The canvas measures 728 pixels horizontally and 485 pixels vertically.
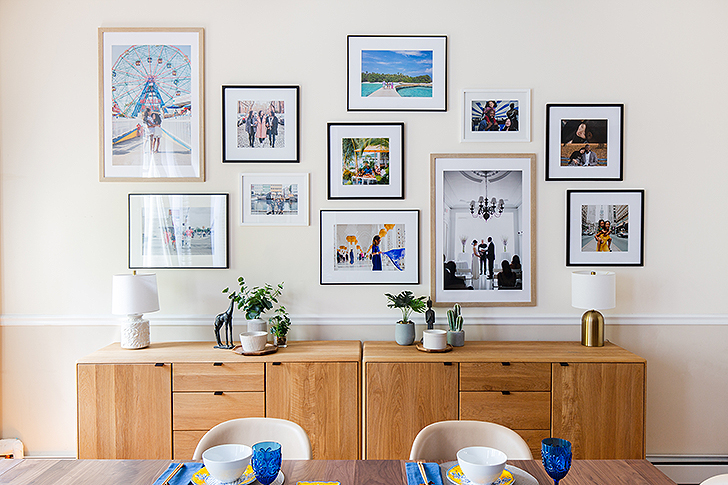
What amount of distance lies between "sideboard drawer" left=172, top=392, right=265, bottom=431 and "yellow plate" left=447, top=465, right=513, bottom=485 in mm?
1293

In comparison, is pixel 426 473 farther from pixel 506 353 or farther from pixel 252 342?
pixel 252 342

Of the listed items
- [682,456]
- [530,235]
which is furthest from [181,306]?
[682,456]

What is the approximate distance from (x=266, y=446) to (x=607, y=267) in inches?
92.1

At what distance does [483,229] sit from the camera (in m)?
2.80

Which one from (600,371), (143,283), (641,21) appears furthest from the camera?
(641,21)

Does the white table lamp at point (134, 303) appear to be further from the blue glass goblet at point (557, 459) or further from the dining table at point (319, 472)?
the blue glass goblet at point (557, 459)

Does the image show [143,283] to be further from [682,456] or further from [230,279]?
[682,456]

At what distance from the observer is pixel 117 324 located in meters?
2.83

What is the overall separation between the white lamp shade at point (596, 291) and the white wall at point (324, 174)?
237 mm

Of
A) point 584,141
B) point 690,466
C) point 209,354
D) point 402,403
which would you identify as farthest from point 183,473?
point 690,466

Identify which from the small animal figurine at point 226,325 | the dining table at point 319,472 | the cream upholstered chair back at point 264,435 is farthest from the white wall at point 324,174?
the dining table at point 319,472

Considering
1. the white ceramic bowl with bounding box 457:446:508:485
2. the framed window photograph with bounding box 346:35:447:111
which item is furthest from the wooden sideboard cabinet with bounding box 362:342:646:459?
the framed window photograph with bounding box 346:35:447:111

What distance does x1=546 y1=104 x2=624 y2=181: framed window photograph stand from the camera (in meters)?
2.79

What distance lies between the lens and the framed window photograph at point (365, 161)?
2.79 m
